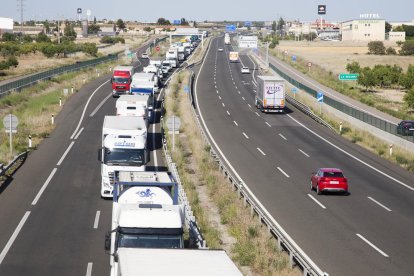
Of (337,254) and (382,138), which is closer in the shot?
(337,254)

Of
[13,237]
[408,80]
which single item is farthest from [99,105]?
[408,80]

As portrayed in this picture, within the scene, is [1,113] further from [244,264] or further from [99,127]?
[244,264]

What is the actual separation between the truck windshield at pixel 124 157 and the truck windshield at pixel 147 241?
12866mm

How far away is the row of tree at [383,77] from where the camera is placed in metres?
96.1

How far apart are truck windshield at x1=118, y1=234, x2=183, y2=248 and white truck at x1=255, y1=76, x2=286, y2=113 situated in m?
48.0

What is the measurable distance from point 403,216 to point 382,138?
23.0 meters

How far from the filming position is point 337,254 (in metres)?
23.3

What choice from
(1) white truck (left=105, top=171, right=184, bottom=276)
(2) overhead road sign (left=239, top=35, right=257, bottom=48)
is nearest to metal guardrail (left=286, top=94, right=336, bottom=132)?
(1) white truck (left=105, top=171, right=184, bottom=276)

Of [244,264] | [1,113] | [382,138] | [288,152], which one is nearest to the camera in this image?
[244,264]

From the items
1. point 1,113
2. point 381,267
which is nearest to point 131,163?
point 381,267

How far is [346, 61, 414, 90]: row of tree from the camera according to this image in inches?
3784

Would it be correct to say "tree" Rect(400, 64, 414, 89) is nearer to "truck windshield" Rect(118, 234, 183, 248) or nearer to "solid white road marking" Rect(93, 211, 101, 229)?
"solid white road marking" Rect(93, 211, 101, 229)

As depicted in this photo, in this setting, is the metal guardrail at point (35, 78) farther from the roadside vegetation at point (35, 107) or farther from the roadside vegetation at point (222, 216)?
the roadside vegetation at point (222, 216)

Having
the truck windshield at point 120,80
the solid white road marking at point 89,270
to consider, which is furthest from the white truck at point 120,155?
the truck windshield at point 120,80
